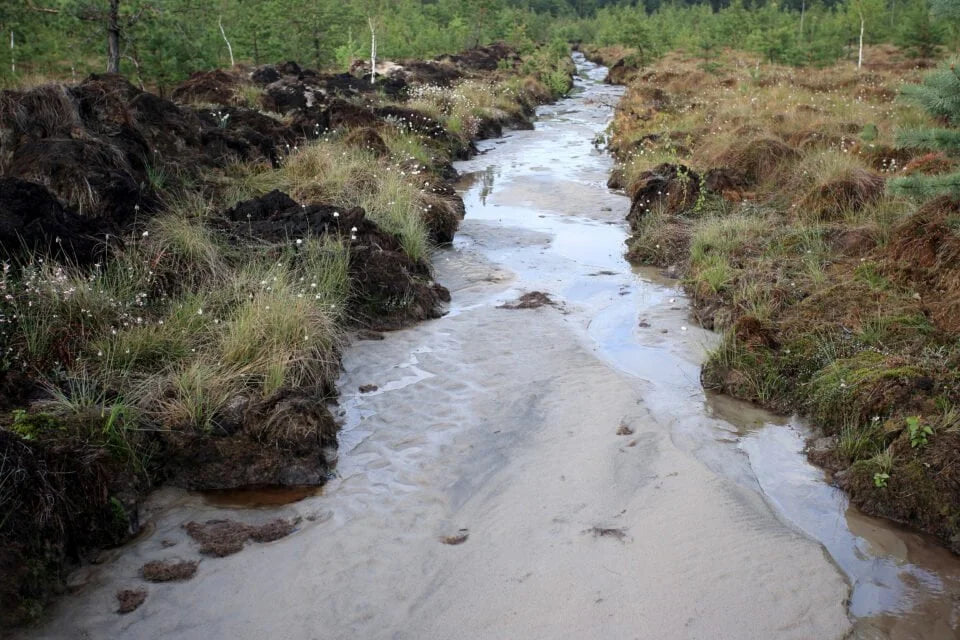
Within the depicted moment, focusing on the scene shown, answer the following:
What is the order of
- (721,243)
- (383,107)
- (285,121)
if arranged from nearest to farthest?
(721,243)
(285,121)
(383,107)

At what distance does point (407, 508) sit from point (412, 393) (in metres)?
1.63

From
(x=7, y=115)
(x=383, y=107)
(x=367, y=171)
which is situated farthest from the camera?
(x=383, y=107)

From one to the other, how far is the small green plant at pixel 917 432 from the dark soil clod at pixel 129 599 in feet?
14.9

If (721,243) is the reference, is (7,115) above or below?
above

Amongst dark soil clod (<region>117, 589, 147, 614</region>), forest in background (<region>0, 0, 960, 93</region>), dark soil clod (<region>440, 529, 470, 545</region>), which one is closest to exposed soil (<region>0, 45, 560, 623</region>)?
dark soil clod (<region>117, 589, 147, 614</region>)

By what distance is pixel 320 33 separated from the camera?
94.4 feet

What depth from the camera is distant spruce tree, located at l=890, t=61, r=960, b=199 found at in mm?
6504

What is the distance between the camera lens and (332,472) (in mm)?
5238

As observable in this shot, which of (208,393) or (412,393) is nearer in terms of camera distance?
(208,393)

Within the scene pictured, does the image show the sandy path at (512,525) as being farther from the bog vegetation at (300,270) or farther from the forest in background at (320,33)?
the forest in background at (320,33)

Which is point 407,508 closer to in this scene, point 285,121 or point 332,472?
point 332,472

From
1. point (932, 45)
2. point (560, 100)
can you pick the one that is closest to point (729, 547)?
point (560, 100)

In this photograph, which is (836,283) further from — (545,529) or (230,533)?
(230,533)

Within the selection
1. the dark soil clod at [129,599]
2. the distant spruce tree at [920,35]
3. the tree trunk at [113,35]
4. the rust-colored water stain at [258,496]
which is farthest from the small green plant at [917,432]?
the distant spruce tree at [920,35]
